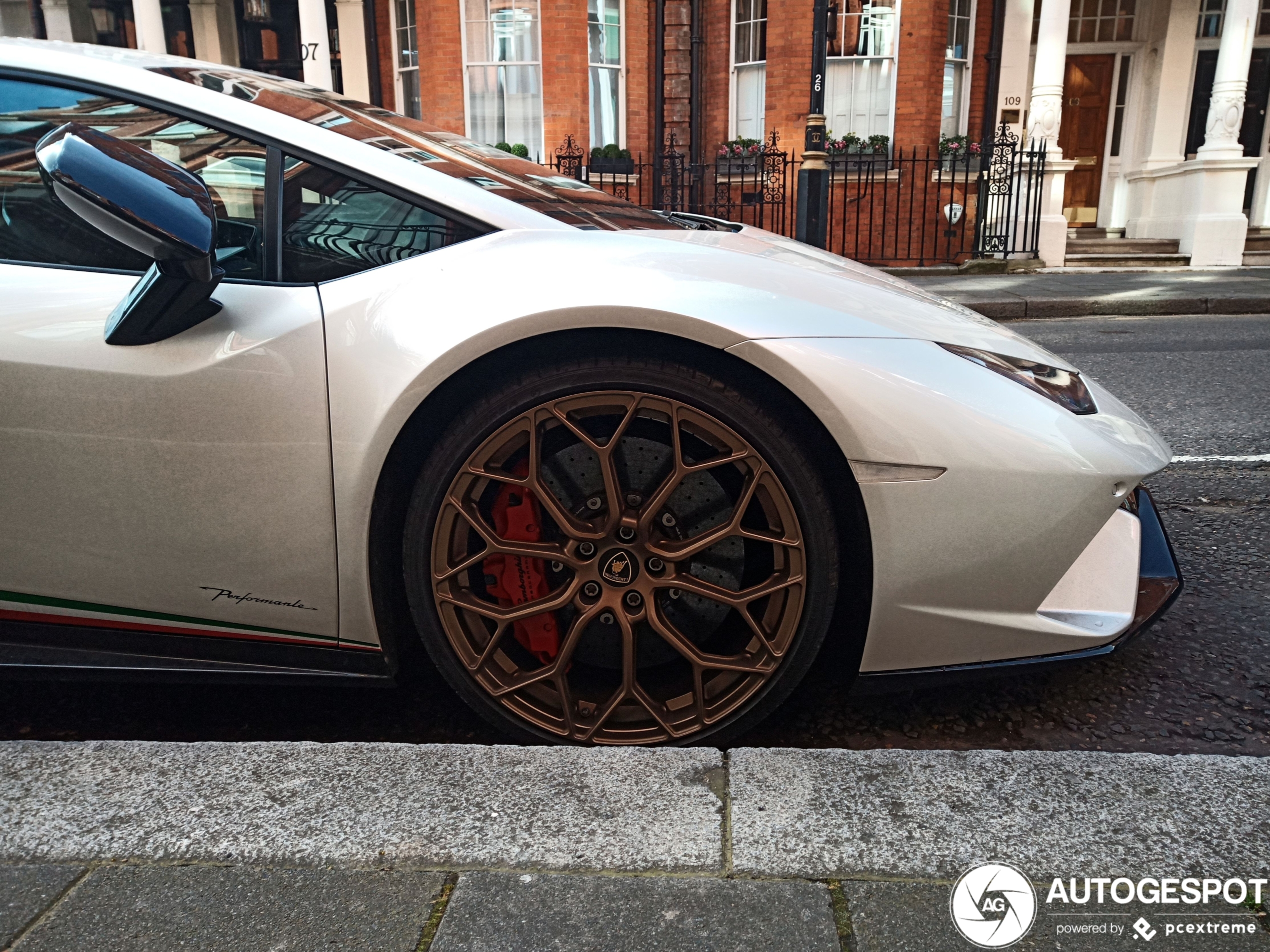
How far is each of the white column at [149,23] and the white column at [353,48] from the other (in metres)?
2.54

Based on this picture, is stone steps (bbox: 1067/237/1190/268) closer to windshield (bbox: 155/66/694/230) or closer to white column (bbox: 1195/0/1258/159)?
white column (bbox: 1195/0/1258/159)

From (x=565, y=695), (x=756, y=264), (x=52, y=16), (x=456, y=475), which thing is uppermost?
(x=52, y=16)

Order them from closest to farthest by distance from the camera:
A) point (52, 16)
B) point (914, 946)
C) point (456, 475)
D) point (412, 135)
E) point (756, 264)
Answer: point (914, 946), point (456, 475), point (756, 264), point (412, 135), point (52, 16)

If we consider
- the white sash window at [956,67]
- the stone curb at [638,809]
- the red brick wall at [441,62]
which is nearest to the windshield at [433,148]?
the stone curb at [638,809]

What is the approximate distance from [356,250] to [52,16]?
1767 cm

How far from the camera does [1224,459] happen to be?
152 inches

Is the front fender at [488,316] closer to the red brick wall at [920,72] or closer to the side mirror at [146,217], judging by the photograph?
the side mirror at [146,217]

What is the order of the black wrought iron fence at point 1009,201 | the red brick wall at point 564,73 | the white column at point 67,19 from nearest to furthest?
the black wrought iron fence at point 1009,201 < the red brick wall at point 564,73 < the white column at point 67,19

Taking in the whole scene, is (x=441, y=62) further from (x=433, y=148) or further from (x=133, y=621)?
(x=133, y=621)

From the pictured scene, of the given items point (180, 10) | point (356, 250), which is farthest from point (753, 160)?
point (356, 250)

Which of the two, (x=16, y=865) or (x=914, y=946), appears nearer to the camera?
(x=914, y=946)

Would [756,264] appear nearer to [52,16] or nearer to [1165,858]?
[1165,858]

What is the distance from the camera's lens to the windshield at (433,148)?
1970 millimetres

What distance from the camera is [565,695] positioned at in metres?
1.83
